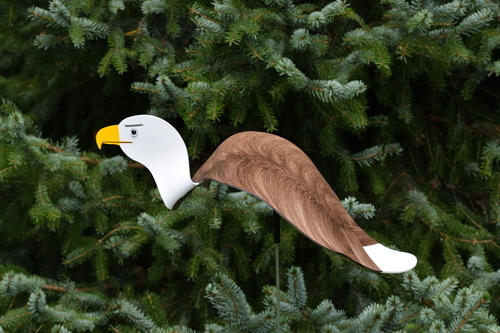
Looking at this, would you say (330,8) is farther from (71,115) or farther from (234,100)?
(71,115)

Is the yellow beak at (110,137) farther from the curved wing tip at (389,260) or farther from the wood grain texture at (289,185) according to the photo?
the curved wing tip at (389,260)

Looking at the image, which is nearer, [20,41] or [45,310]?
[45,310]

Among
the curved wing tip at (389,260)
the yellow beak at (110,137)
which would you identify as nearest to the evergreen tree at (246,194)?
the curved wing tip at (389,260)

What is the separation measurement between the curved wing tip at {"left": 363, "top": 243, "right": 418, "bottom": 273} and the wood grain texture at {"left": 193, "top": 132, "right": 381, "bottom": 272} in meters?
0.02

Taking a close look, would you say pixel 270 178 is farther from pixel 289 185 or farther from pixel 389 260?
pixel 389 260

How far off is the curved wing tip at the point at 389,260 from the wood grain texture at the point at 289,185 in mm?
17

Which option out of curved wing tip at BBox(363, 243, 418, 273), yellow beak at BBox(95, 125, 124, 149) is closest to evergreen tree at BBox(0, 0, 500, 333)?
curved wing tip at BBox(363, 243, 418, 273)

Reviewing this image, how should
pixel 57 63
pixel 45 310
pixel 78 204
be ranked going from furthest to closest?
pixel 57 63
pixel 78 204
pixel 45 310

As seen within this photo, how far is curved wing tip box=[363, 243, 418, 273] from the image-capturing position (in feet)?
3.26

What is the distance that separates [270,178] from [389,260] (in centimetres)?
26

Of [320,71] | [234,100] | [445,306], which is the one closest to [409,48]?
[320,71]

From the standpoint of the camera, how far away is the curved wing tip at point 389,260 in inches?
39.2

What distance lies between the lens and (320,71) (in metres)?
1.51

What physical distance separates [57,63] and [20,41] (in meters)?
0.20
